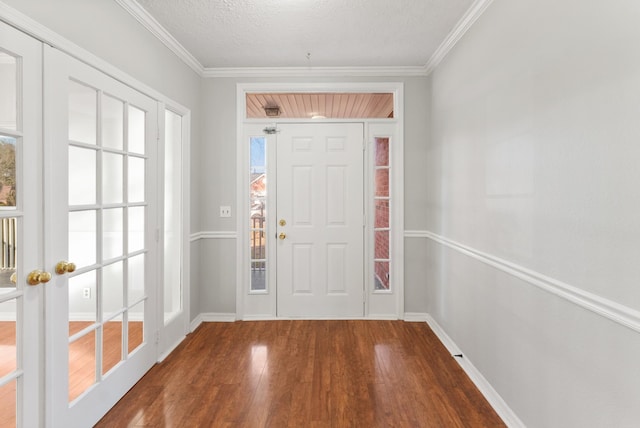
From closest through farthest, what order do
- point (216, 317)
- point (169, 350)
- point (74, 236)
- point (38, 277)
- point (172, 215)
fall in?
1. point (38, 277)
2. point (74, 236)
3. point (169, 350)
4. point (172, 215)
5. point (216, 317)

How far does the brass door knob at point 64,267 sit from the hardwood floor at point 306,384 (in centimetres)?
91

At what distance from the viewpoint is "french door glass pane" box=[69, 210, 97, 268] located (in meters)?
1.78

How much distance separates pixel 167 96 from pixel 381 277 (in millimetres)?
2576

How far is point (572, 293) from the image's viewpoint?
142 centimetres

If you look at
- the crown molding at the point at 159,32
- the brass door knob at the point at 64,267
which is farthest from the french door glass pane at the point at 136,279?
the crown molding at the point at 159,32

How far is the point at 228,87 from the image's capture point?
11.4 feet

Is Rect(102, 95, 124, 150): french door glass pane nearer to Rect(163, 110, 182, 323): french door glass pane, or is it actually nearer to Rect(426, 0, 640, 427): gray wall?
Rect(163, 110, 182, 323): french door glass pane

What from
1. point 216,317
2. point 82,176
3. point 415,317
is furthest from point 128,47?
point 415,317

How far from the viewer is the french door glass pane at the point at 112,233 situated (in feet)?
6.59

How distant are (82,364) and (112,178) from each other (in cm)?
104

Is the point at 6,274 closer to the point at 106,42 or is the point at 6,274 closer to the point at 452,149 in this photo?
the point at 106,42

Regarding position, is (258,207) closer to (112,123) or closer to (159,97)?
(159,97)

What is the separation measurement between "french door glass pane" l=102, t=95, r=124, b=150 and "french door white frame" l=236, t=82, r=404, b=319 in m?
1.37

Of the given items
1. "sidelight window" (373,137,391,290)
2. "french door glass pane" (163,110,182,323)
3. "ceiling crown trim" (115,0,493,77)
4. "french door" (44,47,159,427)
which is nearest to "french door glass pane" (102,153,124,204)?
"french door" (44,47,159,427)
